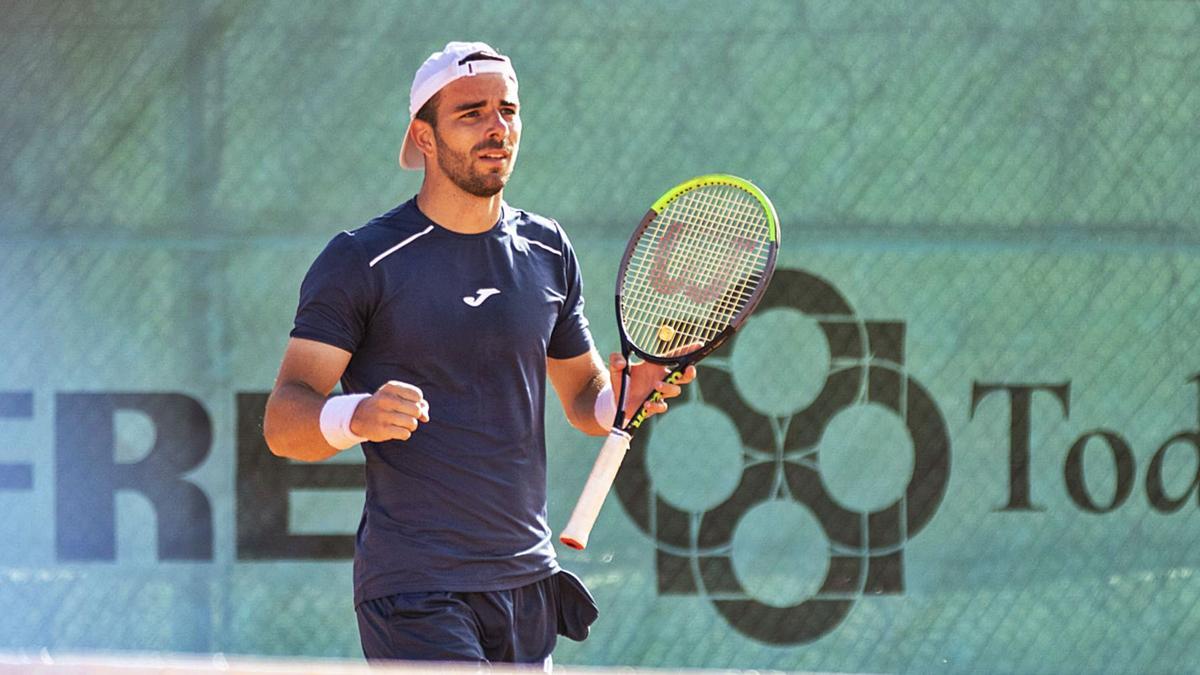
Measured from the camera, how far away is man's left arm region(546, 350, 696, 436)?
286cm

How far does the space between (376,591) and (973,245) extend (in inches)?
82.6

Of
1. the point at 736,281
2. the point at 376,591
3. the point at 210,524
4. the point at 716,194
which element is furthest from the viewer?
the point at 210,524

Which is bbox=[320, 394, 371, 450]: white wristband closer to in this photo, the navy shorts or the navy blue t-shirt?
the navy blue t-shirt

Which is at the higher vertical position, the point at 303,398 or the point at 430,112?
the point at 430,112

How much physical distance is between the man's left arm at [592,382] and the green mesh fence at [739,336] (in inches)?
47.1

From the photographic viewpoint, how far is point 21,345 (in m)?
4.21

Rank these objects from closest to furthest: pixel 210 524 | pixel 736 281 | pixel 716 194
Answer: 1. pixel 736 281
2. pixel 716 194
3. pixel 210 524

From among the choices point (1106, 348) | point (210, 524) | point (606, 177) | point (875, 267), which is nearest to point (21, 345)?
point (210, 524)

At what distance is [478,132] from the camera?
9.10 ft

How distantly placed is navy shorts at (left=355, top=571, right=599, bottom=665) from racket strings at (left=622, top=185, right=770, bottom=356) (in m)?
0.45

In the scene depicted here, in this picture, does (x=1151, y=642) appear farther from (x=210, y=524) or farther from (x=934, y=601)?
(x=210, y=524)

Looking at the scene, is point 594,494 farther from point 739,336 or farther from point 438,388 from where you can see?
point 739,336

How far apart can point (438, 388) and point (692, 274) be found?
2.00 feet

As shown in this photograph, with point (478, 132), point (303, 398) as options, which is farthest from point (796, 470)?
point (303, 398)
